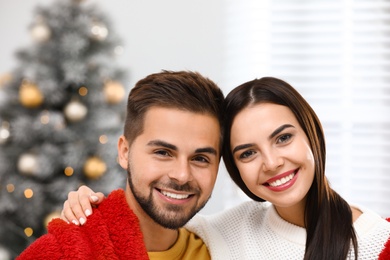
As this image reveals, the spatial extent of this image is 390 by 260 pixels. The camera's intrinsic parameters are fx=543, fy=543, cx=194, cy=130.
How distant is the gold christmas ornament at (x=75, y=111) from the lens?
2799 mm

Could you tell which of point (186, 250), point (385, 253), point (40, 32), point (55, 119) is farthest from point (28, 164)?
point (385, 253)

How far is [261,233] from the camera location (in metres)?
1.93

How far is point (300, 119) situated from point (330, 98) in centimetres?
164

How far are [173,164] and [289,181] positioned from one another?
1.24ft

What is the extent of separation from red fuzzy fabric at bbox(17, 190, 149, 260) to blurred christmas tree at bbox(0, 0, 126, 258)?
1071 mm

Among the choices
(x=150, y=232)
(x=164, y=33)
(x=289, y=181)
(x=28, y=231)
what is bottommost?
(x=28, y=231)

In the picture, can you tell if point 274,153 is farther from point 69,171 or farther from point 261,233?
point 69,171

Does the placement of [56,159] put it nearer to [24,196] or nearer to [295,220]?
[24,196]

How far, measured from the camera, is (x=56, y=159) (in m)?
2.80

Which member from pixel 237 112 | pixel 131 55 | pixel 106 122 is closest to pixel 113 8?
pixel 131 55

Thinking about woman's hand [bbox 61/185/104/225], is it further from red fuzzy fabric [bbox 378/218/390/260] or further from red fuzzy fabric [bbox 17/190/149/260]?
red fuzzy fabric [bbox 378/218/390/260]

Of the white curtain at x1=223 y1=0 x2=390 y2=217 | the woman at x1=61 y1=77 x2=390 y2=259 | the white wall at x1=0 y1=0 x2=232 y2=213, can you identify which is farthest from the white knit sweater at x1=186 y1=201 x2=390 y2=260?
the white wall at x1=0 y1=0 x2=232 y2=213

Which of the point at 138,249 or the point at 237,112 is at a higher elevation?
the point at 237,112

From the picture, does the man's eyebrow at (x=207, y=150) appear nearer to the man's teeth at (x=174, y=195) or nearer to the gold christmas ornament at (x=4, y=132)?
the man's teeth at (x=174, y=195)
